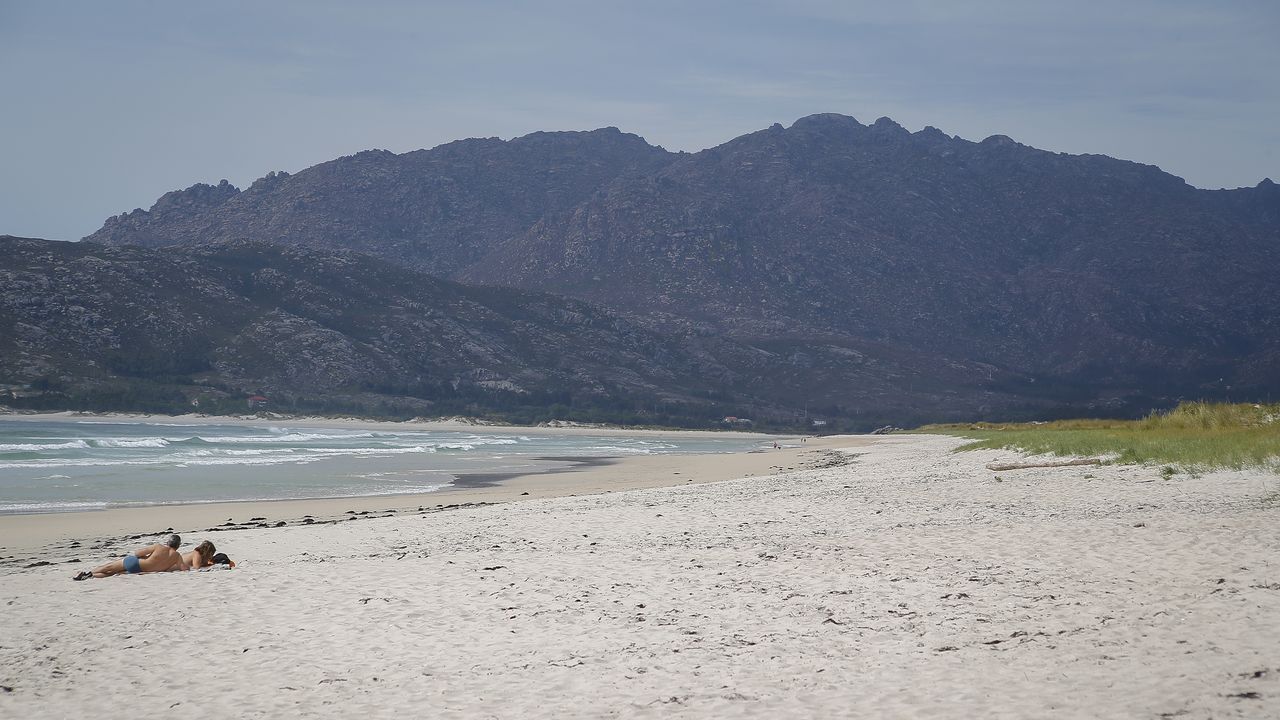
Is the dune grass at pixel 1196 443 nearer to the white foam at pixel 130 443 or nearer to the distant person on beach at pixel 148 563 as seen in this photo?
the distant person on beach at pixel 148 563

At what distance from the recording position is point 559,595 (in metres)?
10.8

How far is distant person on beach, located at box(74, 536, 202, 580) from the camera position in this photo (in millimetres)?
12742

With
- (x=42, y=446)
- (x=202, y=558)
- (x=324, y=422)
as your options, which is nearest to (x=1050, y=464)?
(x=202, y=558)

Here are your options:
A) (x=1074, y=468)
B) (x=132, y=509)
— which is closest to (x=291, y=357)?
(x=132, y=509)

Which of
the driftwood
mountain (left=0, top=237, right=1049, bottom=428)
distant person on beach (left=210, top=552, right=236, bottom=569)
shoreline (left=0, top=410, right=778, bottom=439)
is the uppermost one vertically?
mountain (left=0, top=237, right=1049, bottom=428)

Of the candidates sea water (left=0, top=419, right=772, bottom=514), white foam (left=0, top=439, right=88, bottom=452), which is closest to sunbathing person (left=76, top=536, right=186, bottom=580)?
sea water (left=0, top=419, right=772, bottom=514)

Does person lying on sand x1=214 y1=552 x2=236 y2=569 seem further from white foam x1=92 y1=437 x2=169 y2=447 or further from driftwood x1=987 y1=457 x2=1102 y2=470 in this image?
white foam x1=92 y1=437 x2=169 y2=447

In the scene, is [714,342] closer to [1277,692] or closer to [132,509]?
[132,509]

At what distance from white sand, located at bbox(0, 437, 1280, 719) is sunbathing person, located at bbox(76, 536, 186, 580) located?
0.99ft

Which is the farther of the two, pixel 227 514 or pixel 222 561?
pixel 227 514

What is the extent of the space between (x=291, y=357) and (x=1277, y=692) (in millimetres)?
131944

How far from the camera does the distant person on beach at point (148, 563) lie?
12.7 metres

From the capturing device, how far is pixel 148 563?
13.0m

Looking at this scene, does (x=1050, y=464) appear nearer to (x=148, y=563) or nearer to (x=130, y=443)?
(x=148, y=563)
